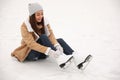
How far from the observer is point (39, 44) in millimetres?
3053

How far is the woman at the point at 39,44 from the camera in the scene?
298cm

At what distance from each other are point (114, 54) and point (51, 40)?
33.4 inches

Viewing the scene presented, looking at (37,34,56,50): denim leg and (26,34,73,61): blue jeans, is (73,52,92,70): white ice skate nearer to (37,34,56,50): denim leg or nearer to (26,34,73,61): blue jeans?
(26,34,73,61): blue jeans

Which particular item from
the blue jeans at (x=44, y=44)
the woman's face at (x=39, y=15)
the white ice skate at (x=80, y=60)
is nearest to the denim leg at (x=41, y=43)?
the blue jeans at (x=44, y=44)

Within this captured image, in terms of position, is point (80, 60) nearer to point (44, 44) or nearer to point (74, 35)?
point (44, 44)

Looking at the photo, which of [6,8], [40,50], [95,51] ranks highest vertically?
[40,50]

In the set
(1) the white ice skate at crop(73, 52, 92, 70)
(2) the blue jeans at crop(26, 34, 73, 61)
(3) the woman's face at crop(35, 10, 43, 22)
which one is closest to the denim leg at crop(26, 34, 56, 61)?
(2) the blue jeans at crop(26, 34, 73, 61)

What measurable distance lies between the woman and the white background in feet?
0.34

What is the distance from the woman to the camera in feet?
9.77

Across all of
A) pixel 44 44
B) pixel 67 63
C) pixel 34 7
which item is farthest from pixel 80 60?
pixel 34 7

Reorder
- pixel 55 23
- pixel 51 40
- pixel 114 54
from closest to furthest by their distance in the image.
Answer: pixel 51 40, pixel 114 54, pixel 55 23

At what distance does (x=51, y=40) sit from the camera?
3.27 meters

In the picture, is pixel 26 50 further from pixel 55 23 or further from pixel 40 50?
pixel 55 23

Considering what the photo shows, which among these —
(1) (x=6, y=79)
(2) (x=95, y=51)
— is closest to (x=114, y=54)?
(2) (x=95, y=51)
